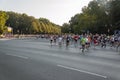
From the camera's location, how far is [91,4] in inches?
4094

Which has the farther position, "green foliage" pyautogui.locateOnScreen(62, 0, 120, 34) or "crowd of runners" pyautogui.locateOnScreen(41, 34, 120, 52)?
"green foliage" pyautogui.locateOnScreen(62, 0, 120, 34)

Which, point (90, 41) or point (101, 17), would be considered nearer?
point (90, 41)

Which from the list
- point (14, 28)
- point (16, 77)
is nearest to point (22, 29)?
point (14, 28)

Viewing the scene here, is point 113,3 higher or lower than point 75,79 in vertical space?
higher

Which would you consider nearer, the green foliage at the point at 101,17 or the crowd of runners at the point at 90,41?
the crowd of runners at the point at 90,41

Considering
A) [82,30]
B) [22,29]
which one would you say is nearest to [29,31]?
[22,29]

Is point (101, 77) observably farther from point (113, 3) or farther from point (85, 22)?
point (85, 22)

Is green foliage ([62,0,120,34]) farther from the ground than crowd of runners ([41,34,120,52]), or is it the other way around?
green foliage ([62,0,120,34])

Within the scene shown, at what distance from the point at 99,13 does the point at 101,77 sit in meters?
88.2

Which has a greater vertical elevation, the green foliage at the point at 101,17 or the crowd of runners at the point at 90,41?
the green foliage at the point at 101,17

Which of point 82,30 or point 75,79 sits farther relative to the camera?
point 82,30

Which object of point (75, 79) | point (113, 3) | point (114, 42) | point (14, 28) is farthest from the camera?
point (14, 28)

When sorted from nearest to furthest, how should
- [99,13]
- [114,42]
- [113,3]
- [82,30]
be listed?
[114,42] < [113,3] < [99,13] < [82,30]

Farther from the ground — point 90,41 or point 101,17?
point 101,17
